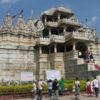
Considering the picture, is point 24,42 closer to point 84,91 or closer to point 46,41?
point 46,41

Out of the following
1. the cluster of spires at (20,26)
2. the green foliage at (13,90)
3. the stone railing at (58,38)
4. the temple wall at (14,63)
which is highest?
the cluster of spires at (20,26)

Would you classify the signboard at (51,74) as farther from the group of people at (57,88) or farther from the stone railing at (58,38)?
the stone railing at (58,38)

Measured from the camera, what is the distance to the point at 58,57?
43.7 metres

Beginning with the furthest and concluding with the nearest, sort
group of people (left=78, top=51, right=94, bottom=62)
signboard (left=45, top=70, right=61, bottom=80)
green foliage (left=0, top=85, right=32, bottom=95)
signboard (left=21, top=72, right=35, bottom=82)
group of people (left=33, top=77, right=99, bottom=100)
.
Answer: group of people (left=78, top=51, right=94, bottom=62), signboard (left=45, top=70, right=61, bottom=80), signboard (left=21, top=72, right=35, bottom=82), green foliage (left=0, top=85, right=32, bottom=95), group of people (left=33, top=77, right=99, bottom=100)

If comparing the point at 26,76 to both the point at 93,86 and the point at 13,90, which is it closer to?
the point at 13,90

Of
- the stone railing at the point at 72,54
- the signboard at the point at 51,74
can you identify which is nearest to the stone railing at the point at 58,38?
the stone railing at the point at 72,54

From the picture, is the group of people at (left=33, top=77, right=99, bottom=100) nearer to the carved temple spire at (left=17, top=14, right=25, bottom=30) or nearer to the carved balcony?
the carved balcony

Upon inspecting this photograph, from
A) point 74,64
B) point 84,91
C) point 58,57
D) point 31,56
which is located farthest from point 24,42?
point 84,91

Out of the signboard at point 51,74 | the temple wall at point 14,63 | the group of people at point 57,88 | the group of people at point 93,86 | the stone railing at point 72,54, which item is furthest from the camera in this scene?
the stone railing at point 72,54

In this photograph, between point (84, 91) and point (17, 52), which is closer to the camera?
point (84, 91)

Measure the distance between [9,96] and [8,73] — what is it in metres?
16.2

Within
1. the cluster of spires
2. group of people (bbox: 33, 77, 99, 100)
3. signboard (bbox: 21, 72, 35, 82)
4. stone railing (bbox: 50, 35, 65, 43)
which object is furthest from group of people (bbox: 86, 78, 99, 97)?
the cluster of spires

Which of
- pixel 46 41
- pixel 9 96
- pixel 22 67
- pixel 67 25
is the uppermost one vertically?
pixel 67 25

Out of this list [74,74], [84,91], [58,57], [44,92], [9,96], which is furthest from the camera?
[58,57]
